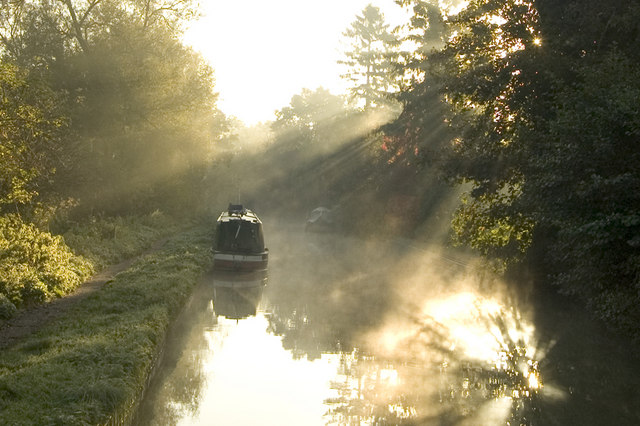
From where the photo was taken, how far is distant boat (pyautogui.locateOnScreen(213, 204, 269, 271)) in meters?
27.7

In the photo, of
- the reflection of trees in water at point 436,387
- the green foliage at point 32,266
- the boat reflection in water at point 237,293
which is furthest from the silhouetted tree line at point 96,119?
the reflection of trees in water at point 436,387

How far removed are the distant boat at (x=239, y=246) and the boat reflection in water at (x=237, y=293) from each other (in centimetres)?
46

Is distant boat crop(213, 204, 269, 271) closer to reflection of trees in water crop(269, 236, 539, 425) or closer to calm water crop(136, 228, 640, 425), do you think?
calm water crop(136, 228, 640, 425)

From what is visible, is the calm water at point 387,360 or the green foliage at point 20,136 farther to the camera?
the green foliage at point 20,136

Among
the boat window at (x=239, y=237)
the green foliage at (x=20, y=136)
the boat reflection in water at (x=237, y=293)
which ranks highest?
the green foliage at (x=20, y=136)

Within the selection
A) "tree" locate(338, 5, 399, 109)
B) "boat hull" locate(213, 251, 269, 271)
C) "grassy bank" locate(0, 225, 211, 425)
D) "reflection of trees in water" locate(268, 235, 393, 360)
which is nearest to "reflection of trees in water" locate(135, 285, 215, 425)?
"grassy bank" locate(0, 225, 211, 425)

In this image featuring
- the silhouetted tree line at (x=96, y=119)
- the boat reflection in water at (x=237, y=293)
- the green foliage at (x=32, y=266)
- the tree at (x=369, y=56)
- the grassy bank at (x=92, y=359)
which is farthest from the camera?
the tree at (x=369, y=56)

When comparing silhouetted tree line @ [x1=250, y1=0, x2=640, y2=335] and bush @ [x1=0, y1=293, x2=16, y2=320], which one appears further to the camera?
bush @ [x1=0, y1=293, x2=16, y2=320]

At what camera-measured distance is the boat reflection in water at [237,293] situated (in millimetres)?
20953

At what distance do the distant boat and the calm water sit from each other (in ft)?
3.21

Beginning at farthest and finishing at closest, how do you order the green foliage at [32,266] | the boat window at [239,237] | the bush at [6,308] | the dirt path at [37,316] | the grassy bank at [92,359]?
1. the boat window at [239,237]
2. the green foliage at [32,266]
3. the bush at [6,308]
4. the dirt path at [37,316]
5. the grassy bank at [92,359]

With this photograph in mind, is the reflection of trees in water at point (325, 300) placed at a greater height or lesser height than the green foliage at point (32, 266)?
lesser

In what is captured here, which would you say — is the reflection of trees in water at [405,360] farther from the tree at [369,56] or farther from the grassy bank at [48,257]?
the tree at [369,56]

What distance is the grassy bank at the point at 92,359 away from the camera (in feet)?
26.7
